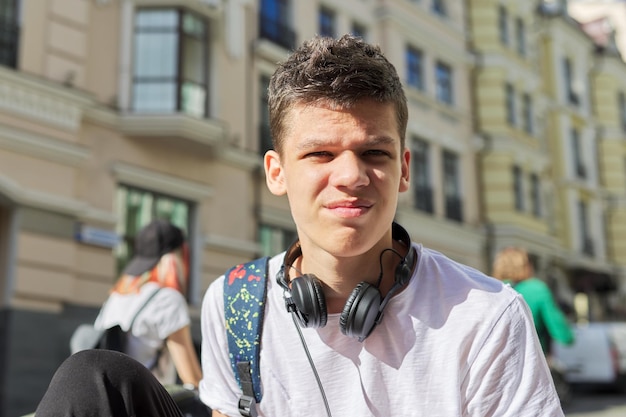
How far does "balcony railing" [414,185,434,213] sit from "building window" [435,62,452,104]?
3.18 meters

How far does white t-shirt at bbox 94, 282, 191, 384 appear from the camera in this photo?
160 inches

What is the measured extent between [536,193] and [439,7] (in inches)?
281

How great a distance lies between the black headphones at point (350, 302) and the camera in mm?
1892

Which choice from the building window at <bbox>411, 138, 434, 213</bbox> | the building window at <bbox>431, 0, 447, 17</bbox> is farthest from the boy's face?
the building window at <bbox>431, 0, 447, 17</bbox>

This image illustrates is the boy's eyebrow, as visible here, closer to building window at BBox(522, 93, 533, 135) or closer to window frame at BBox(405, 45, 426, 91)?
window frame at BBox(405, 45, 426, 91)

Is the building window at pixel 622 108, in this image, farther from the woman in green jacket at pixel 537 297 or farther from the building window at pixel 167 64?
the woman in green jacket at pixel 537 297

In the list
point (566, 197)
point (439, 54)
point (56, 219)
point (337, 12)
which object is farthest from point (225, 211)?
point (566, 197)

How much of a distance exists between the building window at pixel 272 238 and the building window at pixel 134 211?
2276 mm

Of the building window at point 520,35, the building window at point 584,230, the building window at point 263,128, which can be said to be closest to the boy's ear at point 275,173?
the building window at point 263,128

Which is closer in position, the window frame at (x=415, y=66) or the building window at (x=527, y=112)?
the window frame at (x=415, y=66)

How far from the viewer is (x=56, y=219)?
36.7ft

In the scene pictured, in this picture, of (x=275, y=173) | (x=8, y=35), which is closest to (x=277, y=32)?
(x=8, y=35)

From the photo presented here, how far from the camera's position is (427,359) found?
1.91 m

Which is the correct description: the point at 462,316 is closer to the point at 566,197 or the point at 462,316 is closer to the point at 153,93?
the point at 153,93
